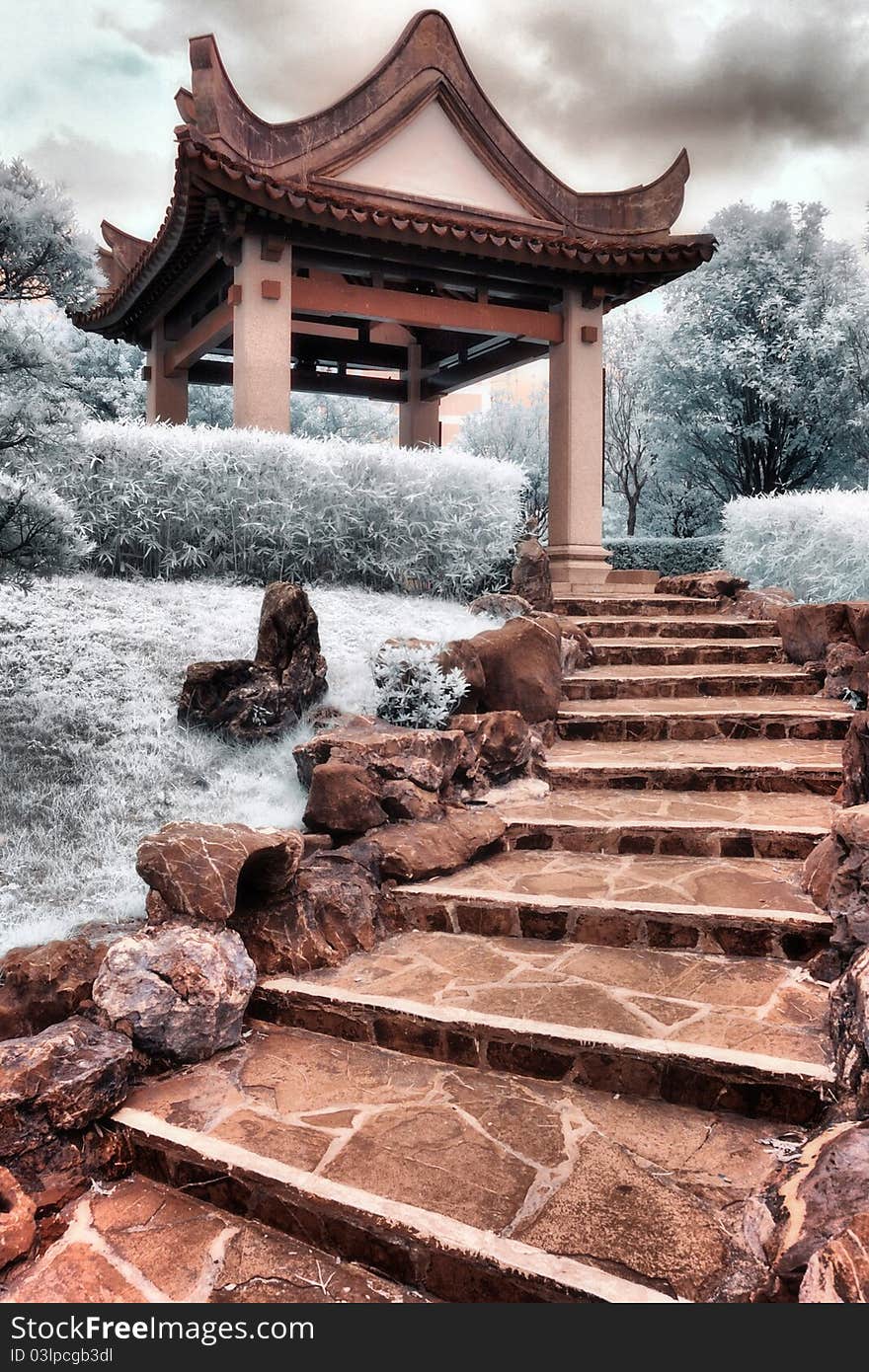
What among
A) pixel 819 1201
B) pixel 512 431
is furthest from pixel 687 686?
pixel 512 431

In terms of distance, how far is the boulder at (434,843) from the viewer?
182 inches

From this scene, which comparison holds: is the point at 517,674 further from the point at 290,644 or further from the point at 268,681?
the point at 268,681

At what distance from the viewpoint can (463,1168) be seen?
263 centimetres

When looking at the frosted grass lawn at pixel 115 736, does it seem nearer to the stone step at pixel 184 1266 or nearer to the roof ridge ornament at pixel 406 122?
the stone step at pixel 184 1266

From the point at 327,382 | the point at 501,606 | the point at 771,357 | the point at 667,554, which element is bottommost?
the point at 501,606

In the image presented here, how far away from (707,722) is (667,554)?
1341cm

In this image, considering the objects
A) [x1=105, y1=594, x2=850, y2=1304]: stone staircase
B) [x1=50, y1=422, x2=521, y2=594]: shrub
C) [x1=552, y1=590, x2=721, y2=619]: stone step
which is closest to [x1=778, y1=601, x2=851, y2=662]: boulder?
[x1=552, y1=590, x2=721, y2=619]: stone step

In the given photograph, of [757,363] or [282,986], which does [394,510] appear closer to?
[282,986]

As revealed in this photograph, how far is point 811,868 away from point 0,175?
589 centimetres

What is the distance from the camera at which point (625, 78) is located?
29.0 ft

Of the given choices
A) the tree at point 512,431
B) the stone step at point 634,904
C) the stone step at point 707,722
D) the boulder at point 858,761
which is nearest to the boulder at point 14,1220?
the stone step at point 634,904

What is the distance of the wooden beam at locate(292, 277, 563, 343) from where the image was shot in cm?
1027

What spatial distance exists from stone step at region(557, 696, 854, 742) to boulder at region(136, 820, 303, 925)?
337cm

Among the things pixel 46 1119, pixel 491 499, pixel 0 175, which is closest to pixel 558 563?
pixel 491 499
